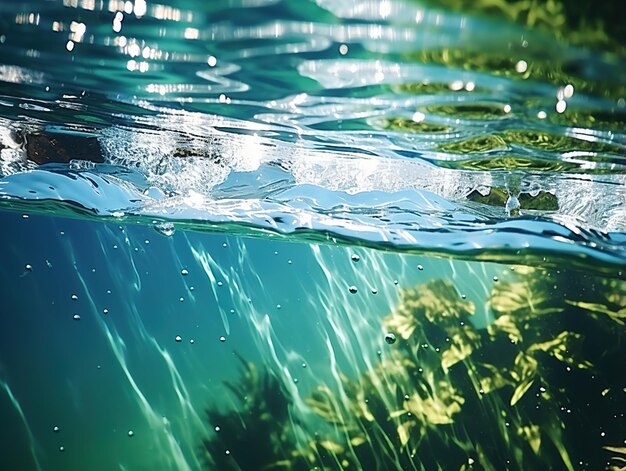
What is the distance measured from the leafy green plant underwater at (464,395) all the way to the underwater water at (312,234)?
0.06 metres

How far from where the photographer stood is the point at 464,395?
12688 millimetres

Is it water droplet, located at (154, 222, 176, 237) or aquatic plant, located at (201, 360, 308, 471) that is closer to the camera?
aquatic plant, located at (201, 360, 308, 471)

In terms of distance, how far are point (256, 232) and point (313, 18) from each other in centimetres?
992

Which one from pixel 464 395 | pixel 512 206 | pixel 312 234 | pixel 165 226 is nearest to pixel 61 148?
pixel 165 226

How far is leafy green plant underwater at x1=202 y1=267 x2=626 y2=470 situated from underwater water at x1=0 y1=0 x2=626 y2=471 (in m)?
0.06

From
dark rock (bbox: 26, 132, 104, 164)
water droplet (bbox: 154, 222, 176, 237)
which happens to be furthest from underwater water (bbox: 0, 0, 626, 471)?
water droplet (bbox: 154, 222, 176, 237)

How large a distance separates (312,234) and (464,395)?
599cm

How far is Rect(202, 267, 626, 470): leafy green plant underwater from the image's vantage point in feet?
40.0

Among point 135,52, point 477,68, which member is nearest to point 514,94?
point 477,68

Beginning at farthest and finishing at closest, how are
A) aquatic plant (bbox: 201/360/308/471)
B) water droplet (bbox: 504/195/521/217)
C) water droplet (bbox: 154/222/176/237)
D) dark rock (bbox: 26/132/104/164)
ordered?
water droplet (bbox: 154/222/176/237) < aquatic plant (bbox: 201/360/308/471) < water droplet (bbox: 504/195/521/217) < dark rock (bbox: 26/132/104/164)

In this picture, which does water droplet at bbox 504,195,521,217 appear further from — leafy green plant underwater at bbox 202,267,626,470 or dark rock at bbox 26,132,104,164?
dark rock at bbox 26,132,104,164

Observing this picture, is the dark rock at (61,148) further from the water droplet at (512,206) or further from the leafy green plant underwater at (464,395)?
the water droplet at (512,206)

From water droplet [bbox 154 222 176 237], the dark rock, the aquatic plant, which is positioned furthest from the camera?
water droplet [bbox 154 222 176 237]

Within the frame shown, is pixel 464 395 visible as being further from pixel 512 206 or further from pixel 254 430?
pixel 512 206
